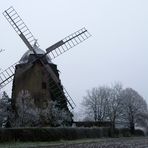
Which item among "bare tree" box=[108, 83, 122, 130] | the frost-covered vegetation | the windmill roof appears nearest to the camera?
the frost-covered vegetation

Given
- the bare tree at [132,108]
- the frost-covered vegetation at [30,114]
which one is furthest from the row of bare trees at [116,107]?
the frost-covered vegetation at [30,114]

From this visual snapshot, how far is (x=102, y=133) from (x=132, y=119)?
108 ft

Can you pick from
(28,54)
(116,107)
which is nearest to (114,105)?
(116,107)

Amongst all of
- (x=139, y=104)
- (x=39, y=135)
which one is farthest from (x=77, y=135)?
(x=139, y=104)

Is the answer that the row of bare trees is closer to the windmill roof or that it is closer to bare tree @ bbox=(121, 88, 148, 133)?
bare tree @ bbox=(121, 88, 148, 133)

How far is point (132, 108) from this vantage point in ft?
277

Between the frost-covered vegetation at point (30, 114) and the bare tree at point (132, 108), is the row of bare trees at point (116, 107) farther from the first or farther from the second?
the frost-covered vegetation at point (30, 114)

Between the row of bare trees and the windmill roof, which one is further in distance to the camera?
the row of bare trees

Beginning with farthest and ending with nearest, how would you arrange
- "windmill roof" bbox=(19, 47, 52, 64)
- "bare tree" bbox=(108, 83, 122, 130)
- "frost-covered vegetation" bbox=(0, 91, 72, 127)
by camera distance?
"bare tree" bbox=(108, 83, 122, 130)
"windmill roof" bbox=(19, 47, 52, 64)
"frost-covered vegetation" bbox=(0, 91, 72, 127)

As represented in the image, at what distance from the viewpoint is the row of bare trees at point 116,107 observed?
81.4 metres

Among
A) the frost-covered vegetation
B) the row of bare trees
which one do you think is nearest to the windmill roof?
the frost-covered vegetation

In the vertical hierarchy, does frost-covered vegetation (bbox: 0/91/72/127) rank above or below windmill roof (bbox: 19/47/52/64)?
below

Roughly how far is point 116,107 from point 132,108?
4.17m

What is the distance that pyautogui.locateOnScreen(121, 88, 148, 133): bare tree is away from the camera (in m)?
83.6
